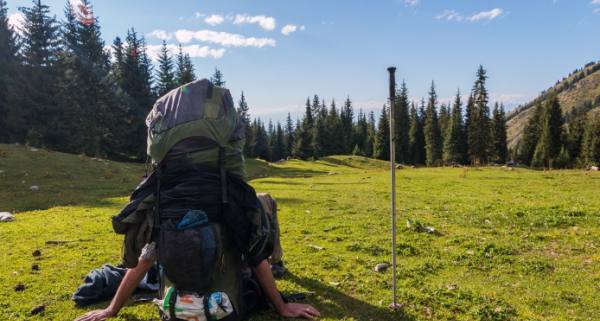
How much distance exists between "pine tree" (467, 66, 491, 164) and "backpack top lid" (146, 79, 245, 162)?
57.6 meters

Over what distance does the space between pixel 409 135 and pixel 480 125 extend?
26204 millimetres

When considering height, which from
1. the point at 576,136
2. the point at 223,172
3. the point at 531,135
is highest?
the point at 531,135

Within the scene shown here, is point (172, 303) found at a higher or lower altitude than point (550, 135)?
lower

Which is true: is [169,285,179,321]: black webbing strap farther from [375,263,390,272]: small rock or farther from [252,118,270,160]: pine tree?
[252,118,270,160]: pine tree

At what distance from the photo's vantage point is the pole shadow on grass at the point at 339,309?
384 cm

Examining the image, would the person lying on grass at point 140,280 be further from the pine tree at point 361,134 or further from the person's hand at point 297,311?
the pine tree at point 361,134

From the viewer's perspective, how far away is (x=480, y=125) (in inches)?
2133

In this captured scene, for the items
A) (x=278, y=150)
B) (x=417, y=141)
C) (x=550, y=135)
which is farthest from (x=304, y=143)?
(x=550, y=135)

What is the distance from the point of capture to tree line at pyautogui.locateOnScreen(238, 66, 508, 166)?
56156 mm

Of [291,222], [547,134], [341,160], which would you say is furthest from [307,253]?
[547,134]

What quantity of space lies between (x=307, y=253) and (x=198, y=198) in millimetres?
4094

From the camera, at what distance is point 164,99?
3.52 meters

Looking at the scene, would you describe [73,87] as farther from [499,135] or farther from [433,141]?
[499,135]

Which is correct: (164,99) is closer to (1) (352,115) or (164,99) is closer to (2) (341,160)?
(2) (341,160)
